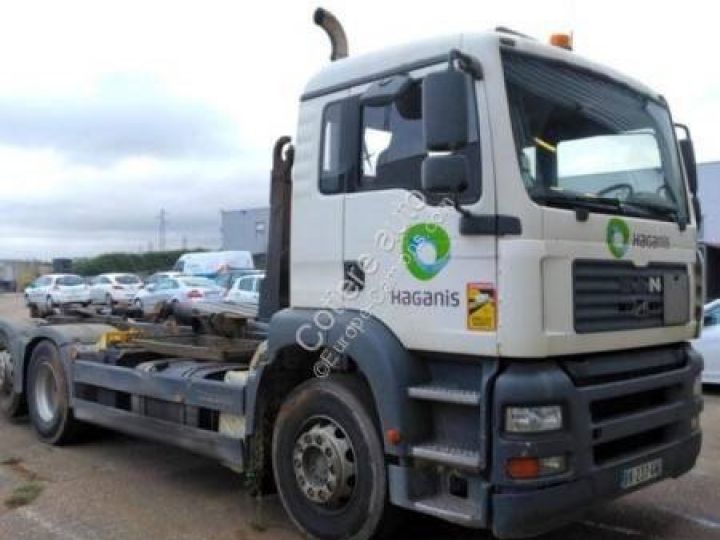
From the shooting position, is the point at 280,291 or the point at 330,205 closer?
the point at 330,205

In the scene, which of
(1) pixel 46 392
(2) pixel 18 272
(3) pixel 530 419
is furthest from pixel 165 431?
(2) pixel 18 272

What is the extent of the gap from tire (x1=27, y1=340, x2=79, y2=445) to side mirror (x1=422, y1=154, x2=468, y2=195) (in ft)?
16.1

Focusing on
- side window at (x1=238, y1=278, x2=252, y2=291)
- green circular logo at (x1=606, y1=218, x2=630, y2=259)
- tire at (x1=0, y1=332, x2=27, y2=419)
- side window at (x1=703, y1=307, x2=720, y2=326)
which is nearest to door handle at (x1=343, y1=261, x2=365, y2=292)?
green circular logo at (x1=606, y1=218, x2=630, y2=259)

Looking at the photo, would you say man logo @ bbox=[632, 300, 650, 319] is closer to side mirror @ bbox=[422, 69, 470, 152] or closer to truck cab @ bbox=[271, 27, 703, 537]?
truck cab @ bbox=[271, 27, 703, 537]

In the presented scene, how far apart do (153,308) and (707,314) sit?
765 cm

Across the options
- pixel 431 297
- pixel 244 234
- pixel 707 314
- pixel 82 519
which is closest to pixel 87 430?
pixel 82 519

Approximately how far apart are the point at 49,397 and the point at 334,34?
465 cm

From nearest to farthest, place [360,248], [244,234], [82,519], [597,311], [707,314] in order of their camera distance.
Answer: [597,311]
[360,248]
[82,519]
[707,314]
[244,234]

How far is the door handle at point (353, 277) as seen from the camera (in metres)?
5.26

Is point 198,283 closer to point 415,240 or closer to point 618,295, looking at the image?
point 415,240

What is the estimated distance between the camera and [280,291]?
20.7 feet

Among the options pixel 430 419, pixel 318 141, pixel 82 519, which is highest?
pixel 318 141

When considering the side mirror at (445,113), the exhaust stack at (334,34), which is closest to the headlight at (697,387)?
the side mirror at (445,113)

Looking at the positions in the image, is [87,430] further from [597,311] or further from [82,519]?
[597,311]
